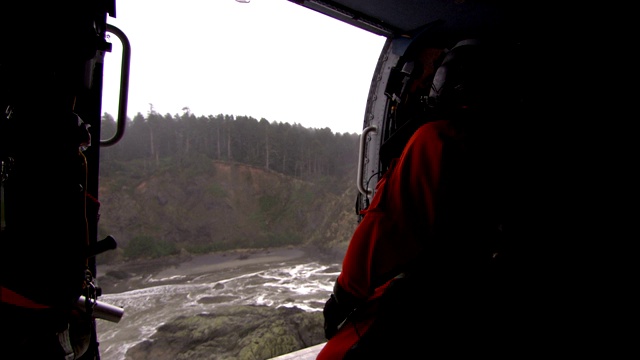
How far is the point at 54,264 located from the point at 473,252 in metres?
1.33

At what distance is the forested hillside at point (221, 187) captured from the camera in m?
25.5

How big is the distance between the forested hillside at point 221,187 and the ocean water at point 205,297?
7.23 metres

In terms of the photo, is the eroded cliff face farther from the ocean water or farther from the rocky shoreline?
the rocky shoreline

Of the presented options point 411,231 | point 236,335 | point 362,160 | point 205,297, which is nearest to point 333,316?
point 411,231

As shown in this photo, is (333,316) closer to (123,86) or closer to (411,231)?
(411,231)

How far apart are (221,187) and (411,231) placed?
30509mm

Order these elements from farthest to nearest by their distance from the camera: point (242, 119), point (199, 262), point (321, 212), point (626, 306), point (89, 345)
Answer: point (242, 119) < point (321, 212) < point (199, 262) < point (89, 345) < point (626, 306)

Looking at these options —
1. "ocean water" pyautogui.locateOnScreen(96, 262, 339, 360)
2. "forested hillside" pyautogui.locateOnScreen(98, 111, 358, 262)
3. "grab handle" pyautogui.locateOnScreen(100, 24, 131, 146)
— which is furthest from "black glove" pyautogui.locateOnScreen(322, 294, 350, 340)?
"forested hillside" pyautogui.locateOnScreen(98, 111, 358, 262)

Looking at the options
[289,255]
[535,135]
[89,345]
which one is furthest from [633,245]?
[289,255]

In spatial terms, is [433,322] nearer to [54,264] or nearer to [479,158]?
[479,158]

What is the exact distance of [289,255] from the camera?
22.3 m

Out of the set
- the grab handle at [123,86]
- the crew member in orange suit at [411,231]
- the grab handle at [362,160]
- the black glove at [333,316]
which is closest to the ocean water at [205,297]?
the grab handle at [362,160]

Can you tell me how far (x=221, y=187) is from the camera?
30.3m

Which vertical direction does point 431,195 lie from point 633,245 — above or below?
above
